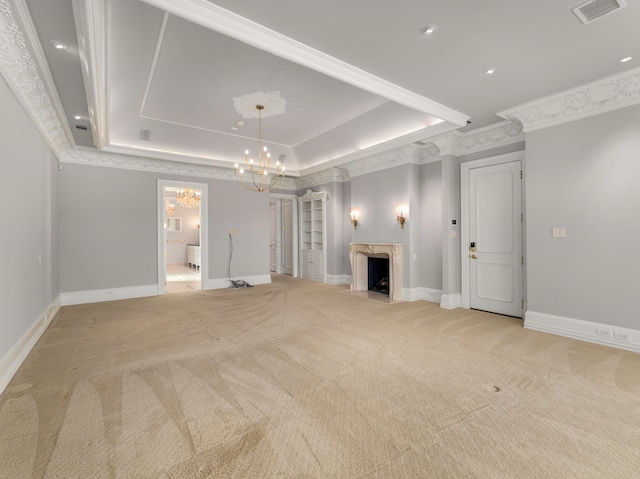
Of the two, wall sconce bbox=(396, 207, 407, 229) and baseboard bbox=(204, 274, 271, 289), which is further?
baseboard bbox=(204, 274, 271, 289)

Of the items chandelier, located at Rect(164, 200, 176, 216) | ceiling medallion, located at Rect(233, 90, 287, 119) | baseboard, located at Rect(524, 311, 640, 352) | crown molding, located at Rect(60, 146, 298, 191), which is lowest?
baseboard, located at Rect(524, 311, 640, 352)

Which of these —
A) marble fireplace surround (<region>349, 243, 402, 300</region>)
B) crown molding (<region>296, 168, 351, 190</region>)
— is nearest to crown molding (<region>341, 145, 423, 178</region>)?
crown molding (<region>296, 168, 351, 190</region>)

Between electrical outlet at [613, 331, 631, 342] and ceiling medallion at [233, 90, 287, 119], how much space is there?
5349 millimetres

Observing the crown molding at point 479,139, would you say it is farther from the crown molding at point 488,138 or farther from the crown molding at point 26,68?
the crown molding at point 26,68

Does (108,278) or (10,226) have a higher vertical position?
(10,226)

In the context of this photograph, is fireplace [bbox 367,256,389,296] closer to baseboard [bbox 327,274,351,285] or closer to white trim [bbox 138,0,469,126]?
baseboard [bbox 327,274,351,285]

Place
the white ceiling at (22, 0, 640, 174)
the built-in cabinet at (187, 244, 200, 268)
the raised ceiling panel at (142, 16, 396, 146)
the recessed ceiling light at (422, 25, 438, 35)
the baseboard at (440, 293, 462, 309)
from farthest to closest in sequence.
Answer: the built-in cabinet at (187, 244, 200, 268)
the baseboard at (440, 293, 462, 309)
the raised ceiling panel at (142, 16, 396, 146)
the recessed ceiling light at (422, 25, 438, 35)
the white ceiling at (22, 0, 640, 174)

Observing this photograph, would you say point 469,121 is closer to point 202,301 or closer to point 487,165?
point 487,165

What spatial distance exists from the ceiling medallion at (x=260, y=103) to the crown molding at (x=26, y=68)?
2.30 meters

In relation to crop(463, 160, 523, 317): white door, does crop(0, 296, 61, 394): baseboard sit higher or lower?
lower

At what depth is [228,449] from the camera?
6.19 ft


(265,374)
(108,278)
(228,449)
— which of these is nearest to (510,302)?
(265,374)

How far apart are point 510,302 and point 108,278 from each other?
751cm

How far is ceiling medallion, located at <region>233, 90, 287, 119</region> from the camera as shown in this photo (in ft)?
15.3
